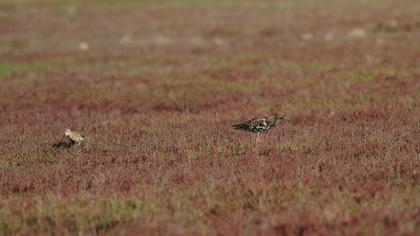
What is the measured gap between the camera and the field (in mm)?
8109

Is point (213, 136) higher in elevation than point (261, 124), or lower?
lower

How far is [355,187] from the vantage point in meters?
8.89

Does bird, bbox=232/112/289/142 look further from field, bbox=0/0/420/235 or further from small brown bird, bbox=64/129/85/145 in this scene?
small brown bird, bbox=64/129/85/145

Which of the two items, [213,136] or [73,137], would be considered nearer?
[73,137]

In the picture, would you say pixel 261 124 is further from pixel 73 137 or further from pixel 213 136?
pixel 73 137

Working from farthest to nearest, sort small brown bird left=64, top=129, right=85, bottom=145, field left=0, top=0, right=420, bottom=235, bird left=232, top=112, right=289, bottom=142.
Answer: bird left=232, top=112, right=289, bottom=142
small brown bird left=64, top=129, right=85, bottom=145
field left=0, top=0, right=420, bottom=235

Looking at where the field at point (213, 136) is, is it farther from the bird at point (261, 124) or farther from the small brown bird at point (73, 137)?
the small brown bird at point (73, 137)

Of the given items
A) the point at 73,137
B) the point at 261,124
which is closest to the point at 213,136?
the point at 261,124

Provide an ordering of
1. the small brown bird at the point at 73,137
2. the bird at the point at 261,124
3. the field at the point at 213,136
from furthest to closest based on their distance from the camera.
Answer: the bird at the point at 261,124 < the small brown bird at the point at 73,137 < the field at the point at 213,136

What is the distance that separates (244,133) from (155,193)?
4489mm

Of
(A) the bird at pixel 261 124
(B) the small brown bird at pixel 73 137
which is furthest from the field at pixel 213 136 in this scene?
(B) the small brown bird at pixel 73 137

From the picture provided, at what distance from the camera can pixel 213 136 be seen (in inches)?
508

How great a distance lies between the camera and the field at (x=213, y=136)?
811cm

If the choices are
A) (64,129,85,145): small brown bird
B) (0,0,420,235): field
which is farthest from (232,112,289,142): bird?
(64,129,85,145): small brown bird
